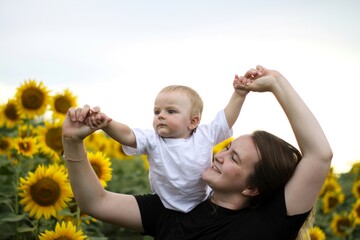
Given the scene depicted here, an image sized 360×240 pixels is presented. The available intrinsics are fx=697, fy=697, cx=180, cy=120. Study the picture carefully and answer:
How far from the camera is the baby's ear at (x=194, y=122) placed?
289 centimetres

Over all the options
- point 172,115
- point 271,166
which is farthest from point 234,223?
point 172,115

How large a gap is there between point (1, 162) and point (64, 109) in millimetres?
681

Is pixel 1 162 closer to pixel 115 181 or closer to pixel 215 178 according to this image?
pixel 115 181

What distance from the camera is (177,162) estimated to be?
279cm

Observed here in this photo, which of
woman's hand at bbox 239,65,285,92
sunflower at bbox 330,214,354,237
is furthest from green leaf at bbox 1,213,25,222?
sunflower at bbox 330,214,354,237

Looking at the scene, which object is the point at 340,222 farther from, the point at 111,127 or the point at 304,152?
the point at 111,127

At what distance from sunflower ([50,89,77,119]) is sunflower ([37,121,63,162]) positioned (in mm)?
234

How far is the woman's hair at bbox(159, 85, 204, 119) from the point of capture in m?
2.88

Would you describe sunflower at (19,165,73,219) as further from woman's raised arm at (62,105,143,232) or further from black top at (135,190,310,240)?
black top at (135,190,310,240)

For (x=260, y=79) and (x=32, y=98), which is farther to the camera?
(x=32, y=98)

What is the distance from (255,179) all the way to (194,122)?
1.14 ft

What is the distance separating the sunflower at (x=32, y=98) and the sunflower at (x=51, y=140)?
0.22 metres

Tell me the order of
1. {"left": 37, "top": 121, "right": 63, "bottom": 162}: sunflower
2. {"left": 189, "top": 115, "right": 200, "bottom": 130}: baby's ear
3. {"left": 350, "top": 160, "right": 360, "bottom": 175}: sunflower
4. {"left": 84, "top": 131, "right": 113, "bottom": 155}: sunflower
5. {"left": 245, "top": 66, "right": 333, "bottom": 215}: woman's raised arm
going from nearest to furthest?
{"left": 245, "top": 66, "right": 333, "bottom": 215}: woman's raised arm
{"left": 189, "top": 115, "right": 200, "bottom": 130}: baby's ear
{"left": 37, "top": 121, "right": 63, "bottom": 162}: sunflower
{"left": 84, "top": 131, "right": 113, "bottom": 155}: sunflower
{"left": 350, "top": 160, "right": 360, "bottom": 175}: sunflower

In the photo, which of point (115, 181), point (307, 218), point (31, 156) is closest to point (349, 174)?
point (115, 181)
